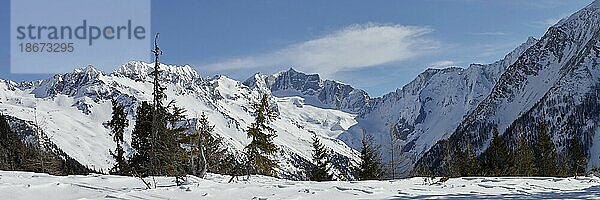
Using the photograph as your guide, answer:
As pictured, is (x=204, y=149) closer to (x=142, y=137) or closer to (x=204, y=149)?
(x=204, y=149)

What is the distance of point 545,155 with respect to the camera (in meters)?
53.3

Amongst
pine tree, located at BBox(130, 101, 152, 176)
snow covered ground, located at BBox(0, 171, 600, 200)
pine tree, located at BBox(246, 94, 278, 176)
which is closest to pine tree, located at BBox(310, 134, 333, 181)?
pine tree, located at BBox(246, 94, 278, 176)

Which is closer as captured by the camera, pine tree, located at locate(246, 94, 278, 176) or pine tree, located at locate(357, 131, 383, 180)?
pine tree, located at locate(246, 94, 278, 176)

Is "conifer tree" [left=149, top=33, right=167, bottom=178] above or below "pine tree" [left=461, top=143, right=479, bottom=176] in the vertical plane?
above

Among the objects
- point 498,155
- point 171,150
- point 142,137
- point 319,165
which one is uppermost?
point 142,137

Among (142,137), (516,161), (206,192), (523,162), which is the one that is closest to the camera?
(206,192)

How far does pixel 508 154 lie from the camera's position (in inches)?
2055

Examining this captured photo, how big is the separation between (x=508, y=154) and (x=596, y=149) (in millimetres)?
118611

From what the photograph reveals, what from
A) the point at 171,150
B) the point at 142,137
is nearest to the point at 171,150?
the point at 171,150

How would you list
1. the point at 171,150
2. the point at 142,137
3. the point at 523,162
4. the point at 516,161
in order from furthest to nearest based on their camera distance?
the point at 516,161 < the point at 523,162 < the point at 142,137 < the point at 171,150

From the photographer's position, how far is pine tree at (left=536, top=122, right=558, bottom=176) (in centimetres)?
5125

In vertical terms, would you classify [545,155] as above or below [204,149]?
below

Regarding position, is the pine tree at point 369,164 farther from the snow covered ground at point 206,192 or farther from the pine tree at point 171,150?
the snow covered ground at point 206,192

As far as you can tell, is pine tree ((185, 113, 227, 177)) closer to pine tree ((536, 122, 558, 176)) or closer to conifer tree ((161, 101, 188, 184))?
conifer tree ((161, 101, 188, 184))
